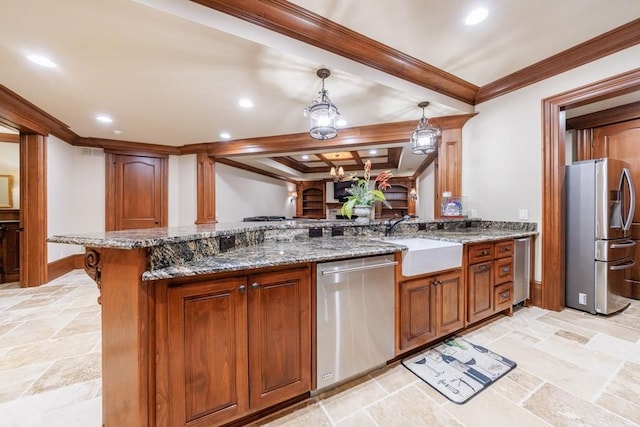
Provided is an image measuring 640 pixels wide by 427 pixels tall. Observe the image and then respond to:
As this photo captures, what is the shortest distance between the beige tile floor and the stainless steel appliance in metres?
0.29

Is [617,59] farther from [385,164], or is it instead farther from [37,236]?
[37,236]

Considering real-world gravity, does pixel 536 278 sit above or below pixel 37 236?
below

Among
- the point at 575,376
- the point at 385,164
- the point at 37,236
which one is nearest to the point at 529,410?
the point at 575,376

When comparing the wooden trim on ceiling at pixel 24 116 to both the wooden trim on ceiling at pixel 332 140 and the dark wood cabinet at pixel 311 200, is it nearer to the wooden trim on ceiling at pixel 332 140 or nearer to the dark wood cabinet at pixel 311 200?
the wooden trim on ceiling at pixel 332 140

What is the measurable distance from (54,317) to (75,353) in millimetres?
1049

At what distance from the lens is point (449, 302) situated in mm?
2053

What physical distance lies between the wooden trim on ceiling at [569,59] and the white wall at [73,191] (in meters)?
6.52

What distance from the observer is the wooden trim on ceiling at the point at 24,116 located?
9.79ft

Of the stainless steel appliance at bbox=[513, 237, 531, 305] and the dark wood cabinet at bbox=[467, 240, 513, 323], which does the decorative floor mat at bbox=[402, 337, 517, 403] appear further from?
the stainless steel appliance at bbox=[513, 237, 531, 305]

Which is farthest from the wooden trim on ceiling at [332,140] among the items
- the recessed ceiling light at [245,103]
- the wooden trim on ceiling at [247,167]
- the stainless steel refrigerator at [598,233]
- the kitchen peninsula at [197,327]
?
the kitchen peninsula at [197,327]

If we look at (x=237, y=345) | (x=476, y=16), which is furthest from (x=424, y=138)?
(x=237, y=345)

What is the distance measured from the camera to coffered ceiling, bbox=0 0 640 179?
1817 mm

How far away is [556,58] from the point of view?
8.34ft

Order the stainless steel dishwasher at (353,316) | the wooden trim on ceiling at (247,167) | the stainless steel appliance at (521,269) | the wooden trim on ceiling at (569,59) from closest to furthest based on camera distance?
1. the stainless steel dishwasher at (353,316)
2. the wooden trim on ceiling at (569,59)
3. the stainless steel appliance at (521,269)
4. the wooden trim on ceiling at (247,167)
